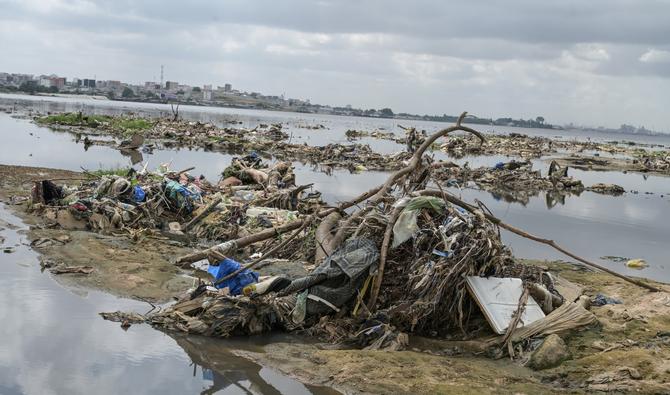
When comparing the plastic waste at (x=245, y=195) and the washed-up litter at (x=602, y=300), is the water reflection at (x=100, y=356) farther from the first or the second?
the plastic waste at (x=245, y=195)

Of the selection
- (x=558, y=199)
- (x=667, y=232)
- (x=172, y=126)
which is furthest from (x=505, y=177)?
(x=172, y=126)

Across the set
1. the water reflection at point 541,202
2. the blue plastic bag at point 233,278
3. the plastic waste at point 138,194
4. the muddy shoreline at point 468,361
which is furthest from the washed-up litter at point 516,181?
the blue plastic bag at point 233,278

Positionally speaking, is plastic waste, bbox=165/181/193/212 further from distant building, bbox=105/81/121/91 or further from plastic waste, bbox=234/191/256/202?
distant building, bbox=105/81/121/91

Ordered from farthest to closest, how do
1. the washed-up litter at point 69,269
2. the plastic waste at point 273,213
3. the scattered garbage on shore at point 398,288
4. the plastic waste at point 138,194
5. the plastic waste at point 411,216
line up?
the plastic waste at point 138,194 < the plastic waste at point 273,213 < the washed-up litter at point 69,269 < the plastic waste at point 411,216 < the scattered garbage on shore at point 398,288

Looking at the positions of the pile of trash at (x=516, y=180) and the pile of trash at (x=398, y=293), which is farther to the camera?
the pile of trash at (x=516, y=180)

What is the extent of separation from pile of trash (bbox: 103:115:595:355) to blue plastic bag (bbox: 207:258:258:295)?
12mm

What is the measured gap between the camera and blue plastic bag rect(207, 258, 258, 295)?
7.22 meters

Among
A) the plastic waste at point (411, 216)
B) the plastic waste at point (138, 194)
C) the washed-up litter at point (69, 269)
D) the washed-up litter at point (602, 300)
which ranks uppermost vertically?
the plastic waste at point (411, 216)

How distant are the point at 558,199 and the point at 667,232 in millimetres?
5813

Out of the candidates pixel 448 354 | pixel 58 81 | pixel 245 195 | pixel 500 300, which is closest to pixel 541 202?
pixel 245 195

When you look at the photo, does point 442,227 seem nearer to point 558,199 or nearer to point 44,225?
point 44,225

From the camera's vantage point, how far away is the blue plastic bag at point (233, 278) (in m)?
7.22

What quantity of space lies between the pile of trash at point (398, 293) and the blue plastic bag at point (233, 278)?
1 centimetres

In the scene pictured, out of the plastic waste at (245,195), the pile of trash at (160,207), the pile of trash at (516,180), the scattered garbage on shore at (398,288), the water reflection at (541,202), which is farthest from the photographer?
the pile of trash at (516,180)
